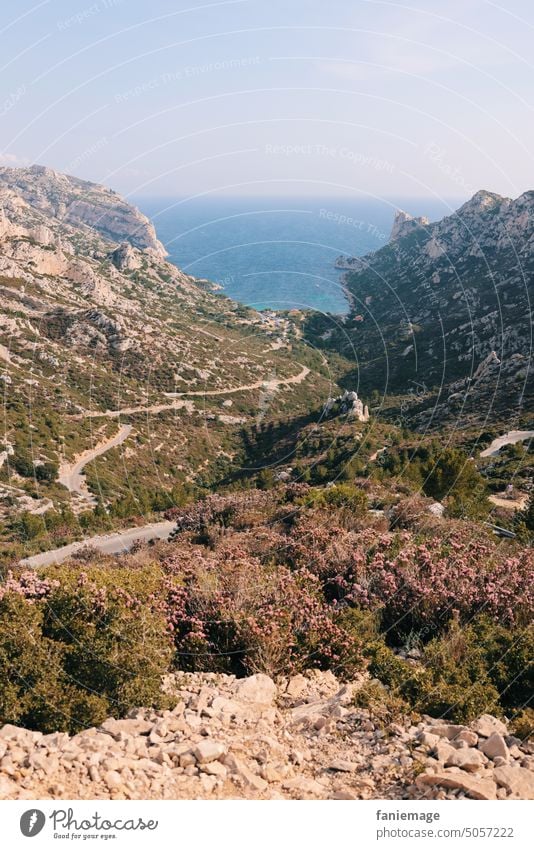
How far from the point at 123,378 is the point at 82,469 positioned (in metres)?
27.3

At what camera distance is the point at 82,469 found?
6184cm

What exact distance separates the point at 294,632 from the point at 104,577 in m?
4.18

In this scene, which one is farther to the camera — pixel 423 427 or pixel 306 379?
pixel 306 379

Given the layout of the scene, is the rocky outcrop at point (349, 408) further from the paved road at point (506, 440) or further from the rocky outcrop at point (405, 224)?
the rocky outcrop at point (405, 224)

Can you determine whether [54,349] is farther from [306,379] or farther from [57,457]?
[306,379]

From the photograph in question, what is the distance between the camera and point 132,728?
842 centimetres

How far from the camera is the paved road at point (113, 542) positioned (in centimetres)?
3391

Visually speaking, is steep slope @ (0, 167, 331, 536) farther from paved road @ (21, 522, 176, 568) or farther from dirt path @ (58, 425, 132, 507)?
paved road @ (21, 522, 176, 568)

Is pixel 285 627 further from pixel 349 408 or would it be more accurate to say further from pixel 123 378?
pixel 123 378

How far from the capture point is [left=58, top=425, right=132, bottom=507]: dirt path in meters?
55.6

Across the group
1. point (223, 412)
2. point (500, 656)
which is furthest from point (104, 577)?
point (223, 412)

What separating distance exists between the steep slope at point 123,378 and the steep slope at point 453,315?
13238 millimetres

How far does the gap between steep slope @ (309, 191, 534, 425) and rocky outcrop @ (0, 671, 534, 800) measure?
56440 millimetres

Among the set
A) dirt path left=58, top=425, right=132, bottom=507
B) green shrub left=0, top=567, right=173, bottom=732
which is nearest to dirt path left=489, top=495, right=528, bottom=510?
green shrub left=0, top=567, right=173, bottom=732
